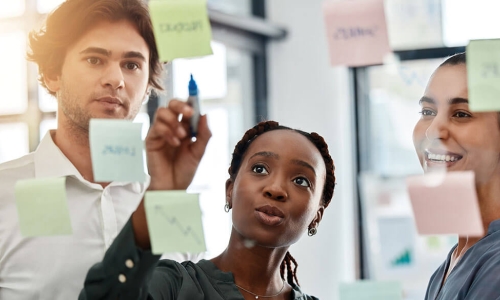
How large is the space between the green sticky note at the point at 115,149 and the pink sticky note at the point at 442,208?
420 mm

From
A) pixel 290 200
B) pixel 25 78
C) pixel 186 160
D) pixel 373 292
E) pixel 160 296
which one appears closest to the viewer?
pixel 186 160

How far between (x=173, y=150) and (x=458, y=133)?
0.50m

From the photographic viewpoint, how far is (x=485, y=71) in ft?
3.37

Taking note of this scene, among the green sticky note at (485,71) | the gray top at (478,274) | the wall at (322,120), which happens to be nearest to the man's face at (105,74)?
the green sticky note at (485,71)

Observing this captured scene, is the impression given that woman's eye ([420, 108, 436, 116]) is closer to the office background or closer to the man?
the man

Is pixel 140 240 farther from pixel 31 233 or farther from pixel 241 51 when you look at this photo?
pixel 241 51

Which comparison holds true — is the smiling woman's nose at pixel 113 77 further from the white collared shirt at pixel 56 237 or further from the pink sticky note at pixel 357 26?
the pink sticky note at pixel 357 26

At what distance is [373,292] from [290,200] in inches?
12.7

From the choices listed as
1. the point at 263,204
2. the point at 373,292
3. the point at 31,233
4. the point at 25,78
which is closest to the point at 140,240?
the point at 31,233

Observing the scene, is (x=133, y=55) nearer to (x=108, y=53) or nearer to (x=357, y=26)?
(x=108, y=53)

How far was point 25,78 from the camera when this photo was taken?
2615 mm

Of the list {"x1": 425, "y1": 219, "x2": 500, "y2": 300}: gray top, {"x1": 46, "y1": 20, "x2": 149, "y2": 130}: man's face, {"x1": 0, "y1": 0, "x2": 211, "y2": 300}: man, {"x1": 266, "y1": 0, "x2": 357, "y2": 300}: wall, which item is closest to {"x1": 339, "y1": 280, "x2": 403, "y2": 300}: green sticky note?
{"x1": 425, "y1": 219, "x2": 500, "y2": 300}: gray top

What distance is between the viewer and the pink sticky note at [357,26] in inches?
47.9

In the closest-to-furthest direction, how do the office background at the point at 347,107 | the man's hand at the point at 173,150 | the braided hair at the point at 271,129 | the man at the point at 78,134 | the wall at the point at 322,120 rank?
the man's hand at the point at 173,150 → the man at the point at 78,134 → the braided hair at the point at 271,129 → the office background at the point at 347,107 → the wall at the point at 322,120
